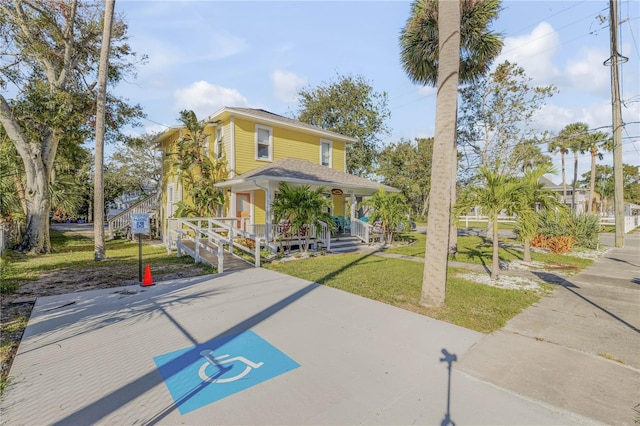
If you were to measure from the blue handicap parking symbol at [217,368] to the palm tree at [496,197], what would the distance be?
20.3 ft

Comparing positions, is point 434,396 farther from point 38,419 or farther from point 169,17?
point 169,17

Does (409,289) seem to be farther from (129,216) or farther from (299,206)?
(129,216)

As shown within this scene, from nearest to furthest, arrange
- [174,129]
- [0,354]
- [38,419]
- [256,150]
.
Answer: [38,419]
[0,354]
[256,150]
[174,129]

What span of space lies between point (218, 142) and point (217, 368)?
12.9 metres

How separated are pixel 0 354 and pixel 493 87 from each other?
21452mm

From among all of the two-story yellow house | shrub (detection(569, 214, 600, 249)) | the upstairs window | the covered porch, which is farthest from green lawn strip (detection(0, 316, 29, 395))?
shrub (detection(569, 214, 600, 249))

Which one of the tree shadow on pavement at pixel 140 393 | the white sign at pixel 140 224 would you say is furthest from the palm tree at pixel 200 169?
the tree shadow on pavement at pixel 140 393

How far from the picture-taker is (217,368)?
3.39 meters

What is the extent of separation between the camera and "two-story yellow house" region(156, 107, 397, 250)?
12602 mm

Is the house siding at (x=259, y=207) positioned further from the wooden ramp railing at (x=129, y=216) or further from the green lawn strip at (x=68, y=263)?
the wooden ramp railing at (x=129, y=216)

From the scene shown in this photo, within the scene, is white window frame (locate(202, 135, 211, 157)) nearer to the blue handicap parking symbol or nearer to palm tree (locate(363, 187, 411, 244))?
palm tree (locate(363, 187, 411, 244))

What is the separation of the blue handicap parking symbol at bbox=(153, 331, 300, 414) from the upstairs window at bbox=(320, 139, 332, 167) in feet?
46.7

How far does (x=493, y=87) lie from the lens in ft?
56.7

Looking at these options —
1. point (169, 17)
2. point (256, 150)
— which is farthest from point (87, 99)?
point (256, 150)
